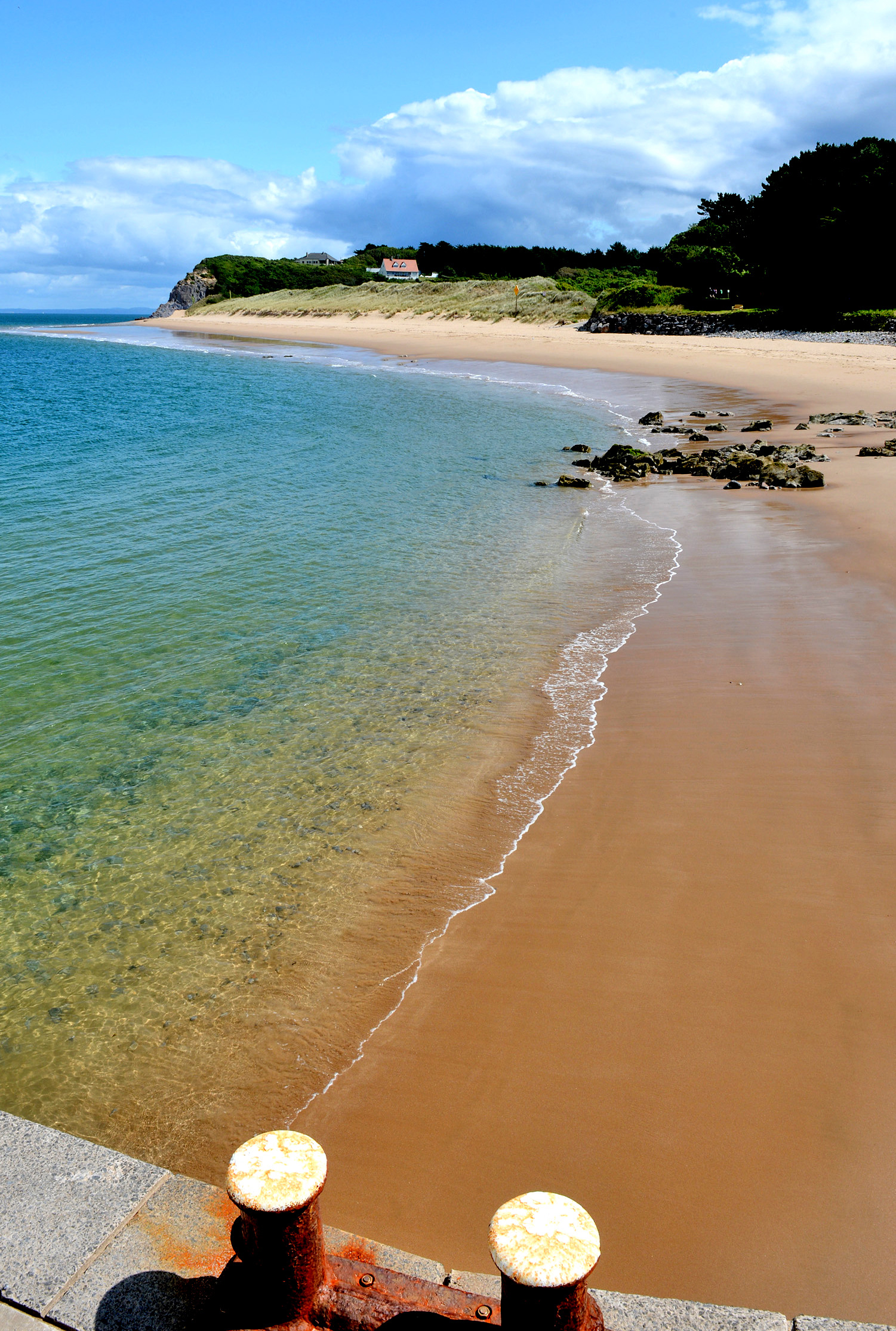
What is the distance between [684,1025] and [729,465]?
16.4 meters

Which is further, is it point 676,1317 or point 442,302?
point 442,302

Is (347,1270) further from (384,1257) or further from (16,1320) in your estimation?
(16,1320)

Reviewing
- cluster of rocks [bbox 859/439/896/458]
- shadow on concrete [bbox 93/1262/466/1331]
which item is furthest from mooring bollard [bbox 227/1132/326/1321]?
cluster of rocks [bbox 859/439/896/458]

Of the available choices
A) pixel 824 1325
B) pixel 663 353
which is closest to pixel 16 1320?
pixel 824 1325

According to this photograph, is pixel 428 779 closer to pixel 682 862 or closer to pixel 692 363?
pixel 682 862

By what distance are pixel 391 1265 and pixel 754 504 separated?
49.9 ft

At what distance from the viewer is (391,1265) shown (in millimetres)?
2645

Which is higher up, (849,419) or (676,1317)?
(676,1317)

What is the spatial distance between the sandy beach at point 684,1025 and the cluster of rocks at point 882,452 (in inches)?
478

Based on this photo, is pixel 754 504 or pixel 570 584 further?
pixel 754 504

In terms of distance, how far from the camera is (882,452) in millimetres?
18703

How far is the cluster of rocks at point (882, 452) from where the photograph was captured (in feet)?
60.8

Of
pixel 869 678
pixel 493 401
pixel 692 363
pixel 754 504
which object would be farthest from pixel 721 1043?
pixel 692 363

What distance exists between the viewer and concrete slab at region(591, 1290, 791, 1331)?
2434 millimetres
